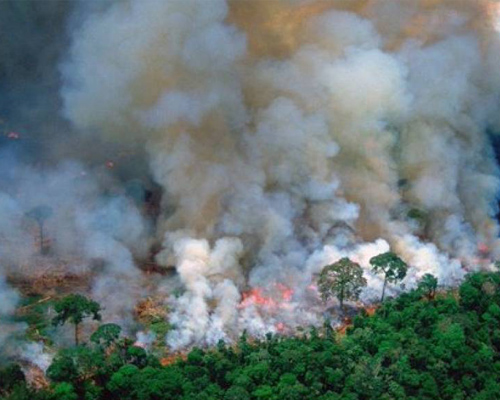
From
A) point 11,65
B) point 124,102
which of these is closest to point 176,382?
point 124,102

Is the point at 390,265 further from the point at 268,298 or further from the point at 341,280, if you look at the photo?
the point at 268,298

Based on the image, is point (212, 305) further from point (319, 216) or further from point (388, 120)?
point (388, 120)

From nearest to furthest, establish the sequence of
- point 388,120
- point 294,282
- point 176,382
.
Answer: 1. point 176,382
2. point 294,282
3. point 388,120

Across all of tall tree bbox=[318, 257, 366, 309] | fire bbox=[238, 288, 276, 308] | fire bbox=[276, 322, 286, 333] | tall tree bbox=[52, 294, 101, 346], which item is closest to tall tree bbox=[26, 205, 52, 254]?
tall tree bbox=[52, 294, 101, 346]

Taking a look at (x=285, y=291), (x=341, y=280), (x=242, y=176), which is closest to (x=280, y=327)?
(x=285, y=291)

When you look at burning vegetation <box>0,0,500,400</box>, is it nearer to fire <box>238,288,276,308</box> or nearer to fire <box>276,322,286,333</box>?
fire <box>238,288,276,308</box>

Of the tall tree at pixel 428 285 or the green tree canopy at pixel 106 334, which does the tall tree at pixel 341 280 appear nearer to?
the tall tree at pixel 428 285
